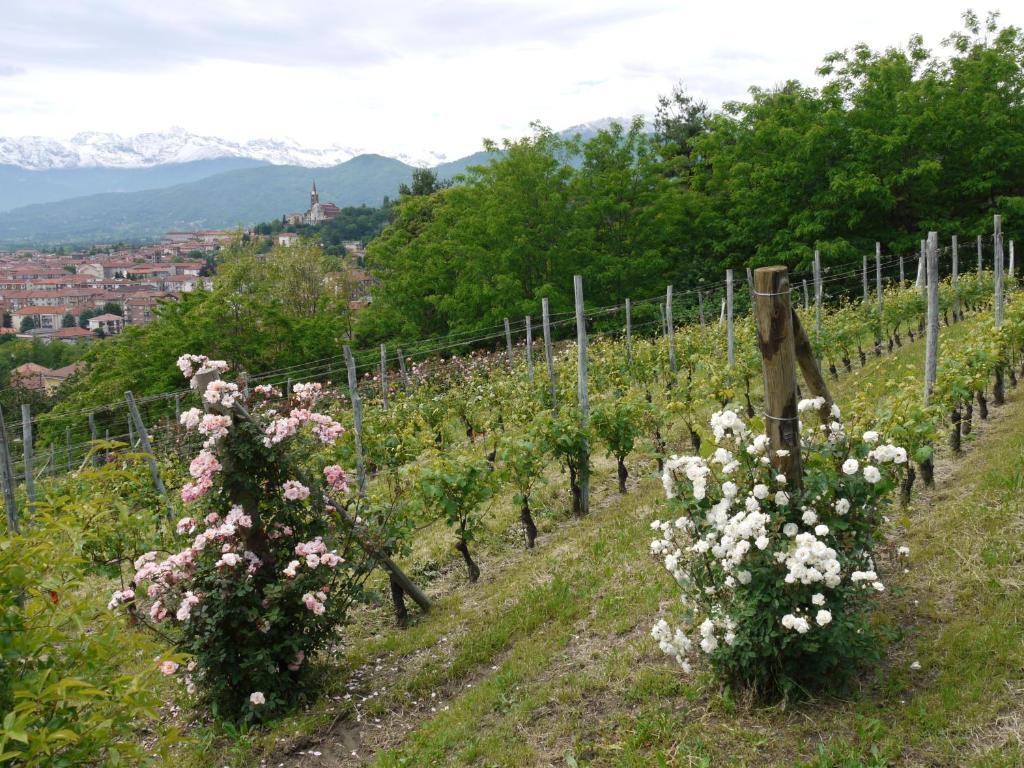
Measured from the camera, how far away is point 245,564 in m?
5.25

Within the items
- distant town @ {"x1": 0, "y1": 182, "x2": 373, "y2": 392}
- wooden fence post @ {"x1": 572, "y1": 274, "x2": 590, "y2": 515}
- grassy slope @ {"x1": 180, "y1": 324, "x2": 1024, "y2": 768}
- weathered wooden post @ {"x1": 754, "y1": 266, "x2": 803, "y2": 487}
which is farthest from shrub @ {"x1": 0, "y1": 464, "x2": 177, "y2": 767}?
distant town @ {"x1": 0, "y1": 182, "x2": 373, "y2": 392}

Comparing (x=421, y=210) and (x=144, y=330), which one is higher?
(x=421, y=210)

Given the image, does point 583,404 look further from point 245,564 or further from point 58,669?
point 58,669

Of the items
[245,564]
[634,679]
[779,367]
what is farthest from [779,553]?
[245,564]

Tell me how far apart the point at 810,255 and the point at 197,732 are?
2624 cm

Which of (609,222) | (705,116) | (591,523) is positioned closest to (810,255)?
(609,222)

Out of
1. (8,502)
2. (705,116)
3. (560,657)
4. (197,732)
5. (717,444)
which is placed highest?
(705,116)

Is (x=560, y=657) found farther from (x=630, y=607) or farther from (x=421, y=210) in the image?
(x=421, y=210)

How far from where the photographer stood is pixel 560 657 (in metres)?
5.05

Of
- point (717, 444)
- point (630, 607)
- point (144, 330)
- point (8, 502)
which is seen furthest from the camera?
point (144, 330)

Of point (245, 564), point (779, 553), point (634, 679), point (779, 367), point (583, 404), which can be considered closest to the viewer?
point (779, 553)

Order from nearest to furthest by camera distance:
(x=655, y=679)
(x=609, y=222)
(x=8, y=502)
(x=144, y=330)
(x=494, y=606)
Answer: (x=655, y=679) → (x=494, y=606) → (x=8, y=502) → (x=144, y=330) → (x=609, y=222)

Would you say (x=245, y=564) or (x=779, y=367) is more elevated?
(x=779, y=367)

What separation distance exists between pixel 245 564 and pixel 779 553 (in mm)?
3442
